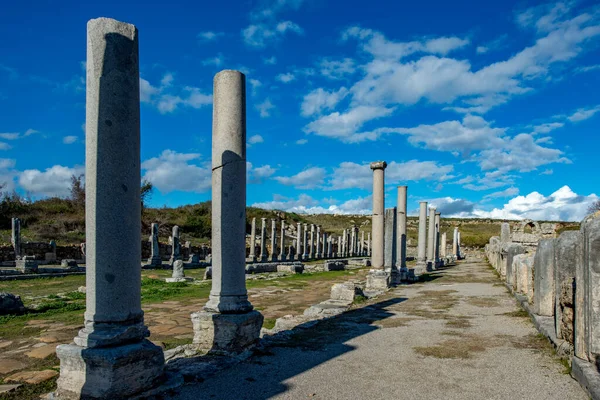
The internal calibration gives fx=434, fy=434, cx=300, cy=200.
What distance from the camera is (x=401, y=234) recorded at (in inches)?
740

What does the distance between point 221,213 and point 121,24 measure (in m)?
2.59

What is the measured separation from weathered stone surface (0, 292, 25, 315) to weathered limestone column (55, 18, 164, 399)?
6.67 meters

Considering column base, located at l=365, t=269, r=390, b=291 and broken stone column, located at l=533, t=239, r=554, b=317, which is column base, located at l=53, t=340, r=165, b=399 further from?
column base, located at l=365, t=269, r=390, b=291

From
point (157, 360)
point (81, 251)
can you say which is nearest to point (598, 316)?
point (157, 360)

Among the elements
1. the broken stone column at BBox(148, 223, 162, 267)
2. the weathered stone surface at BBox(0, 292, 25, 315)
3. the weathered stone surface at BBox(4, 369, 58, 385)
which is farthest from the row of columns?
the weathered stone surface at BBox(4, 369, 58, 385)

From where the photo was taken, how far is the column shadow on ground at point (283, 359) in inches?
167

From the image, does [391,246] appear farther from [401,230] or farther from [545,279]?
[545,279]

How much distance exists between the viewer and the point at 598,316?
161 inches

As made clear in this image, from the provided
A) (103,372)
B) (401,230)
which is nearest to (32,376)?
(103,372)

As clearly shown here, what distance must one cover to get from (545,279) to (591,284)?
315 cm

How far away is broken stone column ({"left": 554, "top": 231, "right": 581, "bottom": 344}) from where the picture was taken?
524 cm

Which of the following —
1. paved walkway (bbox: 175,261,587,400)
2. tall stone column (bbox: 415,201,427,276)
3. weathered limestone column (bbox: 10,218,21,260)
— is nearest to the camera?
paved walkway (bbox: 175,261,587,400)

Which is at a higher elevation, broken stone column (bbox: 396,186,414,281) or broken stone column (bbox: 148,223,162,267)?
broken stone column (bbox: 396,186,414,281)

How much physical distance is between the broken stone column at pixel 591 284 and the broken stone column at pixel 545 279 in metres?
2.75
